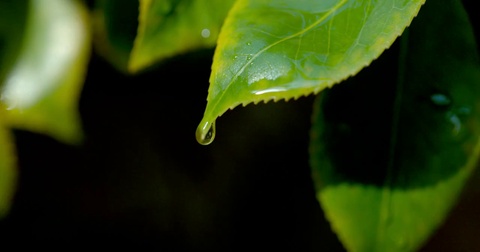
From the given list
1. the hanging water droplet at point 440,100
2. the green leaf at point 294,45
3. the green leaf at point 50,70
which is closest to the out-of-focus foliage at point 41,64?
the green leaf at point 50,70

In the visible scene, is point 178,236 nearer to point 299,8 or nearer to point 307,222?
point 307,222

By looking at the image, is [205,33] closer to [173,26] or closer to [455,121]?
[173,26]

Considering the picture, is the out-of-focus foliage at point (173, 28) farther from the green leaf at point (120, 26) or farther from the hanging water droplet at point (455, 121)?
the hanging water droplet at point (455, 121)

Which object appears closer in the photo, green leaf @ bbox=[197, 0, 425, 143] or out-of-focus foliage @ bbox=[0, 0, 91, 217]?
green leaf @ bbox=[197, 0, 425, 143]

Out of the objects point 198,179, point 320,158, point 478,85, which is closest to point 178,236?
point 198,179

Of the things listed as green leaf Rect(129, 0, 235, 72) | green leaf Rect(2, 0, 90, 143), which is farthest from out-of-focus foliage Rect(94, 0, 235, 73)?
green leaf Rect(2, 0, 90, 143)

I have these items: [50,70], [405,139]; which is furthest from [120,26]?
[405,139]

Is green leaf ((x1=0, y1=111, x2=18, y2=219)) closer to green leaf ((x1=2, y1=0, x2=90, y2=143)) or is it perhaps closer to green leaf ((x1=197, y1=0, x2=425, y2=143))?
green leaf ((x1=2, y1=0, x2=90, y2=143))
